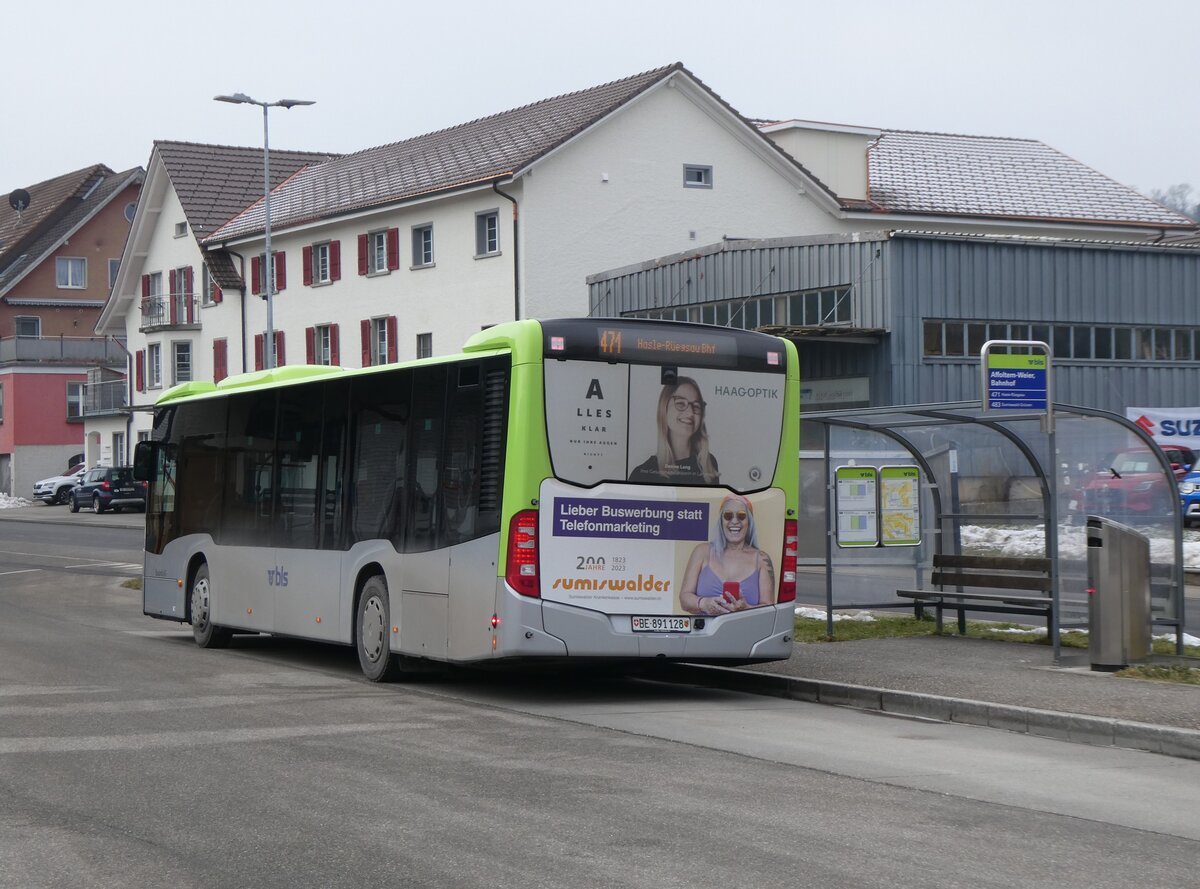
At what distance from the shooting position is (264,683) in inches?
559

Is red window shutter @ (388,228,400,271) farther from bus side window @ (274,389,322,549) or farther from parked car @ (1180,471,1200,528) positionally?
bus side window @ (274,389,322,549)

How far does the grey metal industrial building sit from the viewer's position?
41.3 meters

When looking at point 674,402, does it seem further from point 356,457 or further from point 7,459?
point 7,459

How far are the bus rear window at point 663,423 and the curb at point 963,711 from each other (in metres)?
1.73

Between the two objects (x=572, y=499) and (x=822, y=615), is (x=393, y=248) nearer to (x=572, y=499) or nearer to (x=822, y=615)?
(x=822, y=615)

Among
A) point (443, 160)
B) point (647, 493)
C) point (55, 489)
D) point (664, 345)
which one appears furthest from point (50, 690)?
point (55, 489)

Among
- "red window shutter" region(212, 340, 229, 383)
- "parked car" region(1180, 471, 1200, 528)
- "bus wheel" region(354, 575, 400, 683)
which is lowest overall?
"bus wheel" region(354, 575, 400, 683)

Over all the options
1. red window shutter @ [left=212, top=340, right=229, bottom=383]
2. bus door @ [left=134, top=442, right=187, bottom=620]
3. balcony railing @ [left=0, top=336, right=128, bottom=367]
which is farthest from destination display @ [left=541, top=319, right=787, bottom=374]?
balcony railing @ [left=0, top=336, right=128, bottom=367]

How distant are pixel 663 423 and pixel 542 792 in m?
4.69

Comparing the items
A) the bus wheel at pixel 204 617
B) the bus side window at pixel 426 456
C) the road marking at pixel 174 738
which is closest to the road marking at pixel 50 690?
the road marking at pixel 174 738

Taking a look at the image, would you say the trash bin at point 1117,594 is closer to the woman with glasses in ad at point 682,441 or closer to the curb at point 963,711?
the curb at point 963,711

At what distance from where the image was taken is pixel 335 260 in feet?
182

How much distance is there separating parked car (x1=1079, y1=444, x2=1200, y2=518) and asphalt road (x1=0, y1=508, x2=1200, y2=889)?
419cm

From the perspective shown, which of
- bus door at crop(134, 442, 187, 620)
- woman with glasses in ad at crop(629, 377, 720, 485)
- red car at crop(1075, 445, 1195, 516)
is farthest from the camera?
bus door at crop(134, 442, 187, 620)
